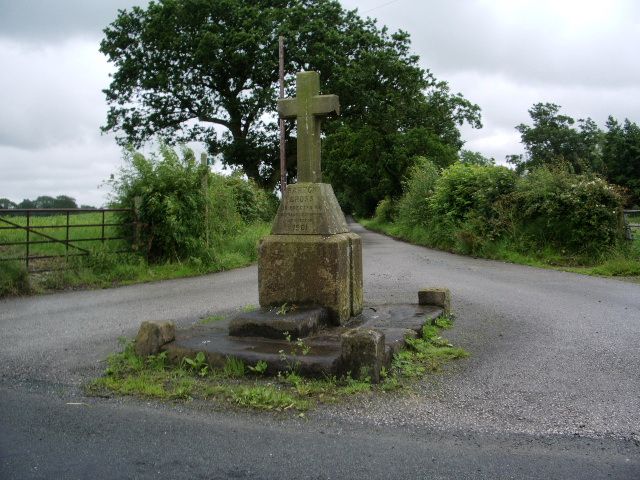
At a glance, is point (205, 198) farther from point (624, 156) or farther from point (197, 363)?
point (624, 156)

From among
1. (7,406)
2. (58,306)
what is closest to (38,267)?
(58,306)

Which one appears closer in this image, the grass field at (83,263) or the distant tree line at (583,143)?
the grass field at (83,263)

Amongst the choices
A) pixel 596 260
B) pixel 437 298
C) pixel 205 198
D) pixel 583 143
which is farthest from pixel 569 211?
pixel 583 143

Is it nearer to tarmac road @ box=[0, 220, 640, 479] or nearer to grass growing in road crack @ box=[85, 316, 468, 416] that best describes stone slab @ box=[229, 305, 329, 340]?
grass growing in road crack @ box=[85, 316, 468, 416]

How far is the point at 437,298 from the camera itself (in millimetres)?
7930

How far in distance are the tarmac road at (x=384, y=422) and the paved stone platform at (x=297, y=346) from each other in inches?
22.0

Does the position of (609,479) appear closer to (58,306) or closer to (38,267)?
(58,306)

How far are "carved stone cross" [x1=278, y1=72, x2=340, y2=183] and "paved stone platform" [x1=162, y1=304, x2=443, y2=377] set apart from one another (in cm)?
199

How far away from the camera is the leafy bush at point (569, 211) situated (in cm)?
1477

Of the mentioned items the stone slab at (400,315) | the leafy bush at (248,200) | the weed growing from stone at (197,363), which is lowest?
the weed growing from stone at (197,363)

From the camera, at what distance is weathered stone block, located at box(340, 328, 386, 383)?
15.9ft

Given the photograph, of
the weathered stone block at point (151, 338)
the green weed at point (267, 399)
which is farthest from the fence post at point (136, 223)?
the green weed at point (267, 399)

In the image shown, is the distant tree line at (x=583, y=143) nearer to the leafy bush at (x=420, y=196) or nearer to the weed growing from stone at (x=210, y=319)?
the leafy bush at (x=420, y=196)

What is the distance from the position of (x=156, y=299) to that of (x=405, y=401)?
6.80m
